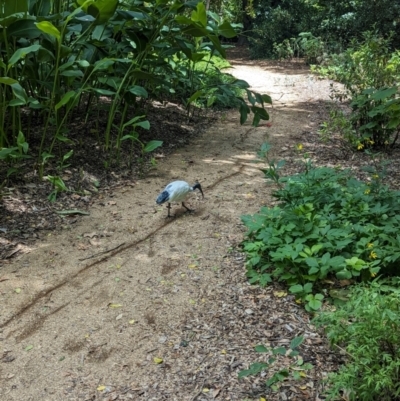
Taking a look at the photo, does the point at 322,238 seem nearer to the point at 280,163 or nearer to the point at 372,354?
the point at 280,163

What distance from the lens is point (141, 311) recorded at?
8.93ft

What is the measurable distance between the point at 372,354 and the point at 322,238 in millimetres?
1044

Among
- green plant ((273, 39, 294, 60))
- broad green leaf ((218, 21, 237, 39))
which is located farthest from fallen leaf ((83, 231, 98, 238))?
green plant ((273, 39, 294, 60))

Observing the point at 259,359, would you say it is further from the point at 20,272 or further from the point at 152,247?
the point at 20,272

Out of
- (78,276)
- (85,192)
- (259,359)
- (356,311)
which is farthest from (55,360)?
(85,192)

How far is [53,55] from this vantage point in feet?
13.1

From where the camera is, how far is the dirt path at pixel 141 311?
2.23 m

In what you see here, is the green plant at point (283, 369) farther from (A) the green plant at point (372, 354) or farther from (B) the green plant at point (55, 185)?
(B) the green plant at point (55, 185)

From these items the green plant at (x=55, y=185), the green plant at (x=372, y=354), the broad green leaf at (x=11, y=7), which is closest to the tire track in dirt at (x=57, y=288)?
the green plant at (x=55, y=185)

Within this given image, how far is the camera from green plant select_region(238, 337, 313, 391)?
1.99 meters

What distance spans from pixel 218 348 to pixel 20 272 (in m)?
1.45

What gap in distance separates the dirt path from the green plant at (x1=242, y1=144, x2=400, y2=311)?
156 mm

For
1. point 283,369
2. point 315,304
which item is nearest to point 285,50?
point 315,304

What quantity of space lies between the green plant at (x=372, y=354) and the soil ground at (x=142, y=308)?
0.84 ft
